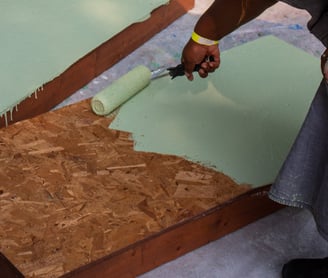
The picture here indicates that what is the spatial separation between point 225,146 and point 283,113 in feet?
1.06

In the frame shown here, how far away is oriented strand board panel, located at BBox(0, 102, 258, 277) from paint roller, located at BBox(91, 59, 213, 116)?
0.05 metres

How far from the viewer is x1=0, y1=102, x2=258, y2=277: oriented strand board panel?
6.55 feet

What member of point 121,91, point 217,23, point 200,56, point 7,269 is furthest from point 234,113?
point 7,269

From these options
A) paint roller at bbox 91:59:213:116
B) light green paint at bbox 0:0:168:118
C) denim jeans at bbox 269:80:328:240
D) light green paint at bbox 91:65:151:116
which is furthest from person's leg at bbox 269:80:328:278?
light green paint at bbox 0:0:168:118

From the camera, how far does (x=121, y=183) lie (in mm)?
2244

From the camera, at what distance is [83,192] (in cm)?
220

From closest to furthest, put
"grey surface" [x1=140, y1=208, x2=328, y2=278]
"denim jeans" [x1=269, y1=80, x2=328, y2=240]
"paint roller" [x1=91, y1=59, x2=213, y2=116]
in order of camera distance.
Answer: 1. "denim jeans" [x1=269, y1=80, x2=328, y2=240]
2. "grey surface" [x1=140, y1=208, x2=328, y2=278]
3. "paint roller" [x1=91, y1=59, x2=213, y2=116]

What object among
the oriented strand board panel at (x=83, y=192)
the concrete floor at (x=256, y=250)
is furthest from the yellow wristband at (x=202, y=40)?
the concrete floor at (x=256, y=250)

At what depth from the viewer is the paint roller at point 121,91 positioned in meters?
2.51

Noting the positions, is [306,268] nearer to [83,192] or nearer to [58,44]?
[83,192]

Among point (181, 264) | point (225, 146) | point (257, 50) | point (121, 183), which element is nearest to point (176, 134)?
point (225, 146)

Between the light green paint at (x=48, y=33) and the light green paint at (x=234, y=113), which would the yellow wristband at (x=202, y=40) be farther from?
the light green paint at (x=48, y=33)

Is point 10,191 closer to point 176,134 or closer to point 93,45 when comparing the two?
point 176,134

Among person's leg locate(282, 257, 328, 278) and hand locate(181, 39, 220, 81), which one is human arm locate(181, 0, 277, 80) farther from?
person's leg locate(282, 257, 328, 278)
